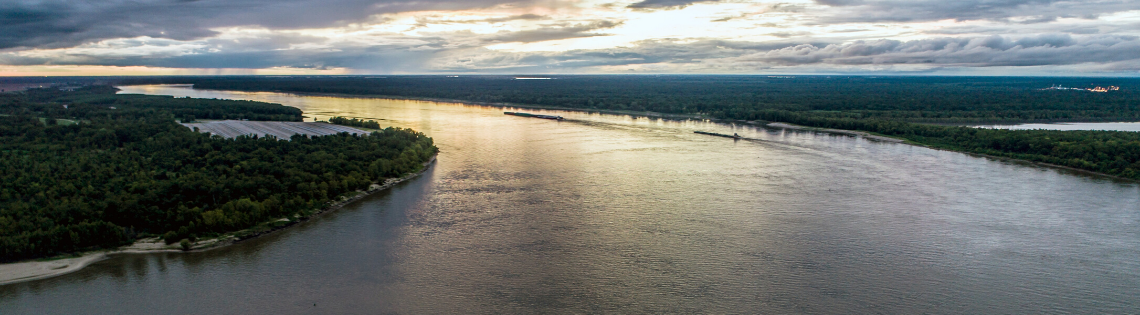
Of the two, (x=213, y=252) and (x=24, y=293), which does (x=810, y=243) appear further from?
(x=24, y=293)

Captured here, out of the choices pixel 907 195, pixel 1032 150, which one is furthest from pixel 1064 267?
pixel 1032 150

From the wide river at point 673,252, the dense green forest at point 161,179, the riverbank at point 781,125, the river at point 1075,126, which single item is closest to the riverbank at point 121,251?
the dense green forest at point 161,179

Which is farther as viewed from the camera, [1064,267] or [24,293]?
[1064,267]

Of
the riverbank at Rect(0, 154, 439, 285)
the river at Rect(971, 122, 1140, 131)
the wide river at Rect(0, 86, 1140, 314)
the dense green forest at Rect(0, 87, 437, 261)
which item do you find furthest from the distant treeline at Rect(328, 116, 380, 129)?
the river at Rect(971, 122, 1140, 131)

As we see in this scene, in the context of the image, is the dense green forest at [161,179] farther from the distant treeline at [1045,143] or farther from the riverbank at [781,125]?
the distant treeline at [1045,143]

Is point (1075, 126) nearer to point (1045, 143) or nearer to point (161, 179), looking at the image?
point (1045, 143)

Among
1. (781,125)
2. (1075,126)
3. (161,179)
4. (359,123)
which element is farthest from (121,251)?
(1075,126)
